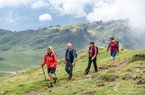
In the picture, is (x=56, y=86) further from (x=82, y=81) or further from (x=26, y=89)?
(x=26, y=89)

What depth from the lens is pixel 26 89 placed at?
1549 inches

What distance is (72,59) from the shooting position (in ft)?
117

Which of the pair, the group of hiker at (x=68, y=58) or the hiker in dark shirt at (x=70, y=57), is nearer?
the group of hiker at (x=68, y=58)

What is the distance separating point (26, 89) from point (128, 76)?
1251 centimetres

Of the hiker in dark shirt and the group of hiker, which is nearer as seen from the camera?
the group of hiker

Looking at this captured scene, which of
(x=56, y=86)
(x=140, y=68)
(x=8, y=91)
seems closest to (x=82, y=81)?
(x=56, y=86)

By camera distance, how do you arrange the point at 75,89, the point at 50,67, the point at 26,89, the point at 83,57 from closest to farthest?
the point at 75,89 < the point at 50,67 < the point at 26,89 < the point at 83,57

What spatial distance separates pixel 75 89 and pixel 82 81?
144 inches

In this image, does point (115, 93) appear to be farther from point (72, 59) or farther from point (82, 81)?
point (72, 59)

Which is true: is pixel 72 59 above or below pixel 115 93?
above

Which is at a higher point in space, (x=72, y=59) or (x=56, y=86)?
(x=72, y=59)

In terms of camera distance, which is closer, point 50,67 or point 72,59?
point 50,67

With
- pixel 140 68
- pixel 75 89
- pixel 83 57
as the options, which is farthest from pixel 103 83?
pixel 83 57

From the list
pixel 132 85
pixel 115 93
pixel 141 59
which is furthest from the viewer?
pixel 141 59
